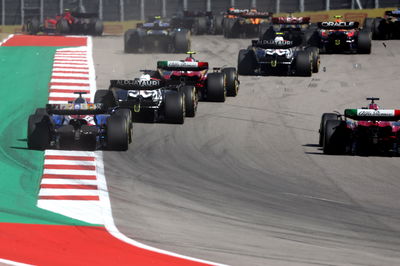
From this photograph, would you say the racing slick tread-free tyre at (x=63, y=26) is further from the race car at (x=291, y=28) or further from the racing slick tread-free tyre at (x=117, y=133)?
the racing slick tread-free tyre at (x=117, y=133)

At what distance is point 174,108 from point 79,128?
4.40 m

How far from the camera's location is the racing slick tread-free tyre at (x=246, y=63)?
38.3m

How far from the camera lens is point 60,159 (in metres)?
23.3

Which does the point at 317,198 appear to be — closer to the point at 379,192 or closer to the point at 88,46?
the point at 379,192

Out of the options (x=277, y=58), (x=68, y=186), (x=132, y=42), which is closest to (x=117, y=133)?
(x=68, y=186)

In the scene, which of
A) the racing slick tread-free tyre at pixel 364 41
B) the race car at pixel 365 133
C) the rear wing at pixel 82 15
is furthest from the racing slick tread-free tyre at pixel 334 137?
the rear wing at pixel 82 15

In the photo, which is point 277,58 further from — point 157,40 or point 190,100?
point 157,40

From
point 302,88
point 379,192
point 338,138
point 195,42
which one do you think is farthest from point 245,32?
point 379,192

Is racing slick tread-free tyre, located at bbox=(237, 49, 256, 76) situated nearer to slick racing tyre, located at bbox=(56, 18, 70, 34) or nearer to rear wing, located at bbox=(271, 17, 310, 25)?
rear wing, located at bbox=(271, 17, 310, 25)

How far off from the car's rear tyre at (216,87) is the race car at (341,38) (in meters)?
11.9

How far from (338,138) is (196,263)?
1004 cm

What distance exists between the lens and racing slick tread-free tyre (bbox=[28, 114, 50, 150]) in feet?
79.1

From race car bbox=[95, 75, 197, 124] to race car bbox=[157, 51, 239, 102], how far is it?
2838 mm

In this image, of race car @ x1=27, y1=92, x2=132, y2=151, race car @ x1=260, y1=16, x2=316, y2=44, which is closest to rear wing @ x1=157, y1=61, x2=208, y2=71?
race car @ x1=27, y1=92, x2=132, y2=151
